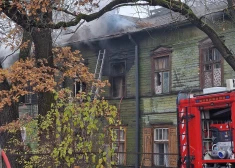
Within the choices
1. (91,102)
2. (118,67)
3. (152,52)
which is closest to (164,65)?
(152,52)

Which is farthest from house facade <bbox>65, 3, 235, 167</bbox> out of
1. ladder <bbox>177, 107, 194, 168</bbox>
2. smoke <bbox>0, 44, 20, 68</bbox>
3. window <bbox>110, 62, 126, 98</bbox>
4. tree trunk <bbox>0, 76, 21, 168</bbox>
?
ladder <bbox>177, 107, 194, 168</bbox>

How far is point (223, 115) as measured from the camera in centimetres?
1120

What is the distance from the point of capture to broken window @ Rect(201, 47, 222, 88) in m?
18.7

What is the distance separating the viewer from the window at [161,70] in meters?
20.6

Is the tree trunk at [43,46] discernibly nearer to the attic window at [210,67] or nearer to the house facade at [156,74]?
the house facade at [156,74]

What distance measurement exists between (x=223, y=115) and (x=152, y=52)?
33.4 feet

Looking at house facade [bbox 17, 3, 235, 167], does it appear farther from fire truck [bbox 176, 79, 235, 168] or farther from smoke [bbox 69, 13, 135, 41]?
fire truck [bbox 176, 79, 235, 168]

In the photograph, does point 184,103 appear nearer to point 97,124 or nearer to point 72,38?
point 97,124

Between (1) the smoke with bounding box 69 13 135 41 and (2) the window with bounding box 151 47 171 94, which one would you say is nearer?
(2) the window with bounding box 151 47 171 94

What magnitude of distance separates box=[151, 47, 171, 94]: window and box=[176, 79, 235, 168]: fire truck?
8.64m

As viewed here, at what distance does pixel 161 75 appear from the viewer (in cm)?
2078

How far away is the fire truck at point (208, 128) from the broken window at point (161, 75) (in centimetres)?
862

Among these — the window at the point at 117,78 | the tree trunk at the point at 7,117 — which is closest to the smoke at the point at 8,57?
the window at the point at 117,78

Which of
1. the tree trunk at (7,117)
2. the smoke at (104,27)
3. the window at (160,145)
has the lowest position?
the window at (160,145)
